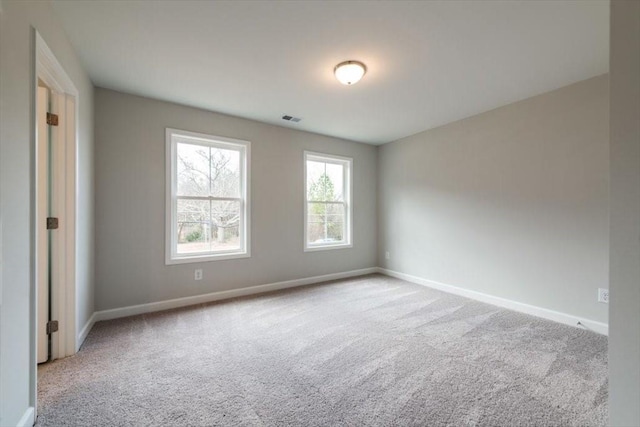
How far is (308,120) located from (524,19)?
2.60m

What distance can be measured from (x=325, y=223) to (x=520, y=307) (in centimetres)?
293

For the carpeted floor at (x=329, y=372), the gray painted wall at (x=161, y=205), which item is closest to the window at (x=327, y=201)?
the gray painted wall at (x=161, y=205)

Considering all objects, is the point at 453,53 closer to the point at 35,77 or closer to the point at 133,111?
the point at 35,77

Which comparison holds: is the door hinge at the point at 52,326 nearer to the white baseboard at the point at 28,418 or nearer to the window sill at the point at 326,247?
the white baseboard at the point at 28,418

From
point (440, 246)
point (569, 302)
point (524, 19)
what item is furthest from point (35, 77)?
point (569, 302)

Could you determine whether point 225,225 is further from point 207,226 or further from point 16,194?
point 16,194

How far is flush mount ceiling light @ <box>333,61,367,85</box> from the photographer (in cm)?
245

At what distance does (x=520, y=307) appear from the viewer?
10.6 ft

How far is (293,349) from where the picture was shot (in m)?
2.35

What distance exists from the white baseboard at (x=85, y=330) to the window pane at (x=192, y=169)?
160cm

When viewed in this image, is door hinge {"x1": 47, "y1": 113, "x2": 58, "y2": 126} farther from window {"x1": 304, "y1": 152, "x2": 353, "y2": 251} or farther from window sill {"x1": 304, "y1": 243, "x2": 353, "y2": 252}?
window sill {"x1": 304, "y1": 243, "x2": 353, "y2": 252}

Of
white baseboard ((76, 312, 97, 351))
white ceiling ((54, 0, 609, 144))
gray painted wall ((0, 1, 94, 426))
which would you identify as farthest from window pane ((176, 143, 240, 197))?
gray painted wall ((0, 1, 94, 426))

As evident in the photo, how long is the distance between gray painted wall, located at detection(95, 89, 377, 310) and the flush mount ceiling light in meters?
1.79

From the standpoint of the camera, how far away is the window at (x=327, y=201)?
4.55m
